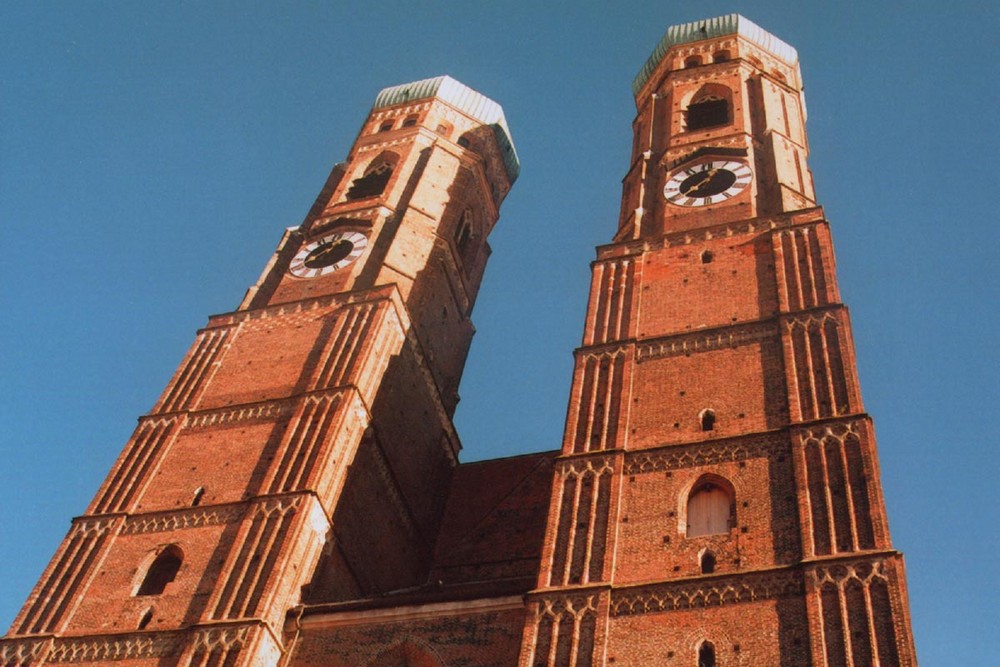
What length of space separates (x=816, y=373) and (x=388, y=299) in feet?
32.9

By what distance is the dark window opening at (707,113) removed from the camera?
31328mm

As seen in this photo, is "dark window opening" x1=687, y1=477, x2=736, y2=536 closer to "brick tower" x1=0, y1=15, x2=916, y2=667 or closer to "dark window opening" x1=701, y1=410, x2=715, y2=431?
"brick tower" x1=0, y1=15, x2=916, y2=667

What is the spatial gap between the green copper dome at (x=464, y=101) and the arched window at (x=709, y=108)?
23.6 feet

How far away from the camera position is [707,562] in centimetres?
1811

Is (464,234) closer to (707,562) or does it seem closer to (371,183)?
(371,183)

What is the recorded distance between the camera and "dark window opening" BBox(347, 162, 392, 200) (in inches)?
1304

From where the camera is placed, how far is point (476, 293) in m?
33.9

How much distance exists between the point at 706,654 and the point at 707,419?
519cm

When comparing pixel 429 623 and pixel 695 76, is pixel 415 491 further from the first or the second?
pixel 695 76

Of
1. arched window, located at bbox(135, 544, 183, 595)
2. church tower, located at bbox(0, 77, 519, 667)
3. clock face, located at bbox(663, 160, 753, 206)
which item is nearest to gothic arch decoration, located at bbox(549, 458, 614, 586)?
church tower, located at bbox(0, 77, 519, 667)

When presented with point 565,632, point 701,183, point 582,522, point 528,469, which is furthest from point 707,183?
point 565,632

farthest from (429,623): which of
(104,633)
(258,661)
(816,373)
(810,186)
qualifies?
(810,186)

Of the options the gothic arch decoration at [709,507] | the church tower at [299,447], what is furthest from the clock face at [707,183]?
the gothic arch decoration at [709,507]

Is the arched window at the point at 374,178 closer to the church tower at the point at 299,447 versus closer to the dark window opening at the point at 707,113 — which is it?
the church tower at the point at 299,447
